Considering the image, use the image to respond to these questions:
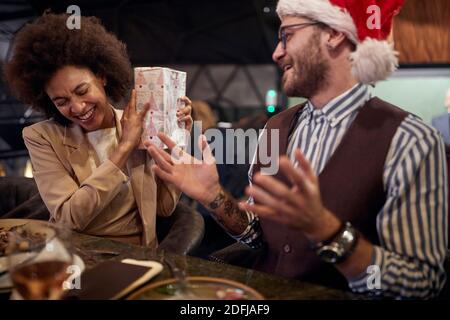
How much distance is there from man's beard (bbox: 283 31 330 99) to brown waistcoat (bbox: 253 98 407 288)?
0.63ft

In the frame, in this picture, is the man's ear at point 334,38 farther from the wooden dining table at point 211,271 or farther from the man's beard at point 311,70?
the wooden dining table at point 211,271

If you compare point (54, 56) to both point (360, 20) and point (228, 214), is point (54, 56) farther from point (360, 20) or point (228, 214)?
point (360, 20)

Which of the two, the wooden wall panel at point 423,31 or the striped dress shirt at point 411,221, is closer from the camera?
the striped dress shirt at point 411,221

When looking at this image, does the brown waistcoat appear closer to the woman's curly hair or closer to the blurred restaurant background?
the woman's curly hair

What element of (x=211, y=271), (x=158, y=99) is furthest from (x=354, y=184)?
(x=158, y=99)

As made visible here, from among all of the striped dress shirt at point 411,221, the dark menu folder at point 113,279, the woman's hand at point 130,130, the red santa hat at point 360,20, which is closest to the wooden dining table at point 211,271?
the dark menu folder at point 113,279

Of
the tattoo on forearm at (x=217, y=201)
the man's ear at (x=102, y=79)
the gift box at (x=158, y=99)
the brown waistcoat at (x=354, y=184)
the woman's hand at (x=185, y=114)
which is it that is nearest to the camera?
the brown waistcoat at (x=354, y=184)

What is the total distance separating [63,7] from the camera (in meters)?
7.74

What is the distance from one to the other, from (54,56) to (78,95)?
0.76 feet

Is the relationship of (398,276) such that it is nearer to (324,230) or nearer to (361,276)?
(361,276)

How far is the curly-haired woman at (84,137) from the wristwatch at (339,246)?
1.04 meters

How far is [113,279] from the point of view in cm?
112

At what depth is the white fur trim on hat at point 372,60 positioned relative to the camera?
1.39m

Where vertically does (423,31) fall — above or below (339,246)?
above
